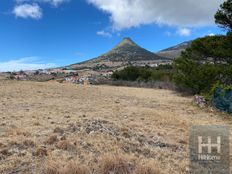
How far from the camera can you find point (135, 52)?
16850 centimetres

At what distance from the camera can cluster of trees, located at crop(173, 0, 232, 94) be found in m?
25.5

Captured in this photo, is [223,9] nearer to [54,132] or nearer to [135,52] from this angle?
[54,132]

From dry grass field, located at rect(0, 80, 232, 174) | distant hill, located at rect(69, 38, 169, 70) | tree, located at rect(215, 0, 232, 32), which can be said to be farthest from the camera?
distant hill, located at rect(69, 38, 169, 70)

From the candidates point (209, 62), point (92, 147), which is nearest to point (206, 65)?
point (209, 62)

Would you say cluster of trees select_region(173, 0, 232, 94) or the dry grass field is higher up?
cluster of trees select_region(173, 0, 232, 94)

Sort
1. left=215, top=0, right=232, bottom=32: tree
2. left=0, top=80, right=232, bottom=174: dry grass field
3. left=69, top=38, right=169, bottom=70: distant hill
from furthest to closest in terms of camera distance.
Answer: left=69, top=38, right=169, bottom=70: distant hill
left=215, top=0, right=232, bottom=32: tree
left=0, top=80, right=232, bottom=174: dry grass field

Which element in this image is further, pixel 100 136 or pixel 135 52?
pixel 135 52

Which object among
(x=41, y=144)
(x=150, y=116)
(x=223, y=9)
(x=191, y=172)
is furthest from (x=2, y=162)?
(x=223, y=9)

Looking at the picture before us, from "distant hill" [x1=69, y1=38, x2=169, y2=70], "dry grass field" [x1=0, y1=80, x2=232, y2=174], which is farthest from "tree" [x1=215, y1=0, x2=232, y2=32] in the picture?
"distant hill" [x1=69, y1=38, x2=169, y2=70]

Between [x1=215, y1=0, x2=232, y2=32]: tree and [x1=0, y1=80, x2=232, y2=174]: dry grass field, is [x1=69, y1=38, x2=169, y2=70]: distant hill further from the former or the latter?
[x1=0, y1=80, x2=232, y2=174]: dry grass field

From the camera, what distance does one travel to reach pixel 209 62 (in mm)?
30828


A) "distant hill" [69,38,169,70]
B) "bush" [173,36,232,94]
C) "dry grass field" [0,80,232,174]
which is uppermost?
"distant hill" [69,38,169,70]

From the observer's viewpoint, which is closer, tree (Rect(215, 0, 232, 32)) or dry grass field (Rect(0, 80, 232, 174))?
dry grass field (Rect(0, 80, 232, 174))

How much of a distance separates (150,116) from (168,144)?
521 centimetres
